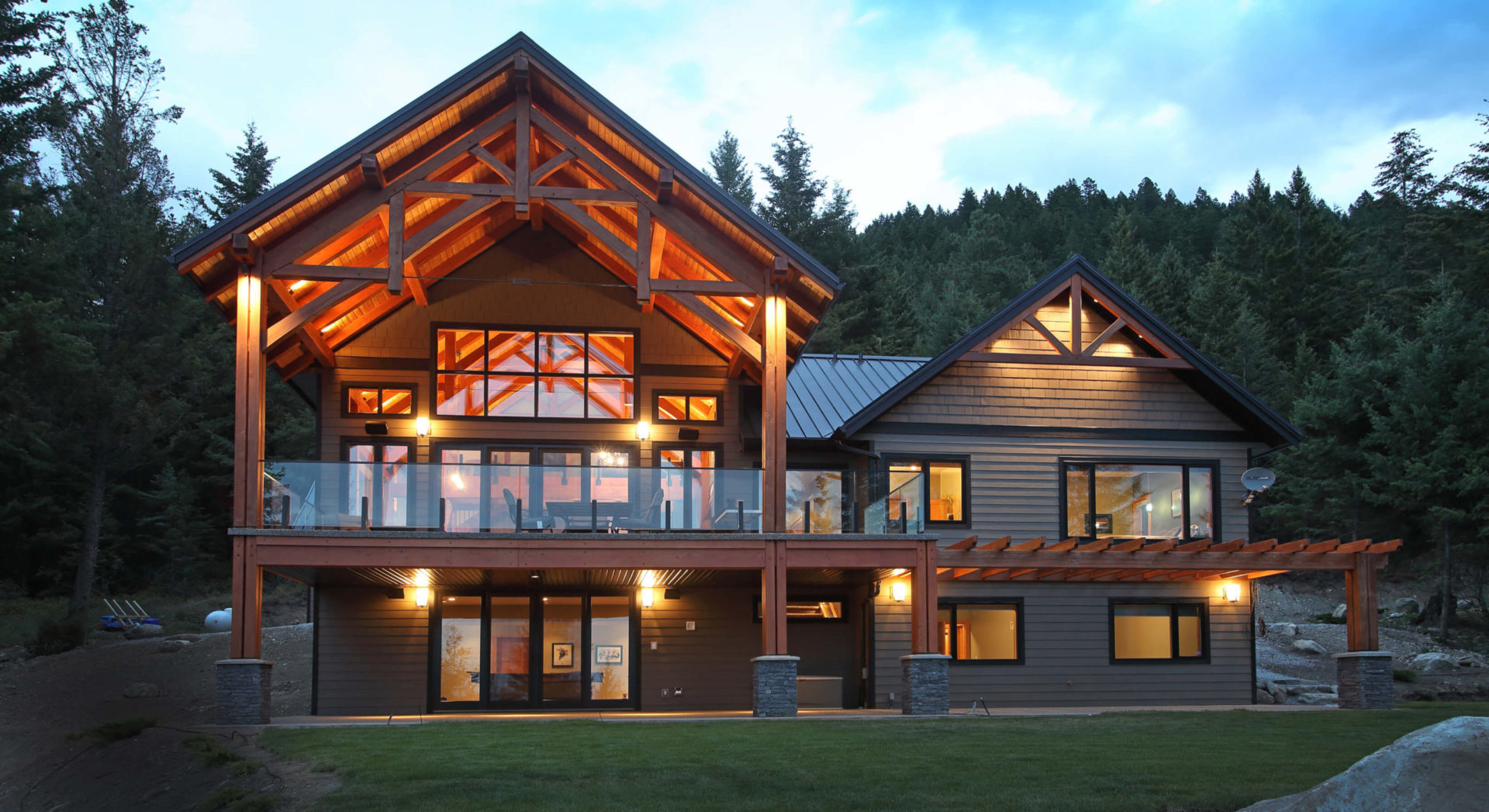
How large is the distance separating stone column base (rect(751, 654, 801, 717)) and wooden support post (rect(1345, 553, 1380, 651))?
9.34 metres

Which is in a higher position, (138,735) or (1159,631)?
(1159,631)

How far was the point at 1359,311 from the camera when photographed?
49.3 meters

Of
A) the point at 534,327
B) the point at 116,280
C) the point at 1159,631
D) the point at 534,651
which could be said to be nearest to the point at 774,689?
the point at 534,651

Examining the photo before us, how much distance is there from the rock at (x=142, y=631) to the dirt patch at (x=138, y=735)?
2.08ft

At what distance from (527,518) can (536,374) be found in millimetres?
4095

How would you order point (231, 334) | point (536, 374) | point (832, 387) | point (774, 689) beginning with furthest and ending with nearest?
1. point (231, 334)
2. point (832, 387)
3. point (536, 374)
4. point (774, 689)

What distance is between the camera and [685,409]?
71.3 feet

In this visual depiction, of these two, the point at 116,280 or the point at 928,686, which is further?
the point at 116,280

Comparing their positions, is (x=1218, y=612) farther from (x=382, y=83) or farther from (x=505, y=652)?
(x=382, y=83)

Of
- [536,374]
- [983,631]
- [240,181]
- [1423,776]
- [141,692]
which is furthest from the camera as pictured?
[240,181]

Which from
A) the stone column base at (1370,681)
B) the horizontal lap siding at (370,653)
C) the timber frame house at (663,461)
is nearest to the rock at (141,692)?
the horizontal lap siding at (370,653)

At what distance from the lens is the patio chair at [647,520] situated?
1797cm

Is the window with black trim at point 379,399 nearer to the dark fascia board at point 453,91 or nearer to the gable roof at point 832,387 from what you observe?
the dark fascia board at point 453,91

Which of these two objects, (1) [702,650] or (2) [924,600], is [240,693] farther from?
(2) [924,600]
